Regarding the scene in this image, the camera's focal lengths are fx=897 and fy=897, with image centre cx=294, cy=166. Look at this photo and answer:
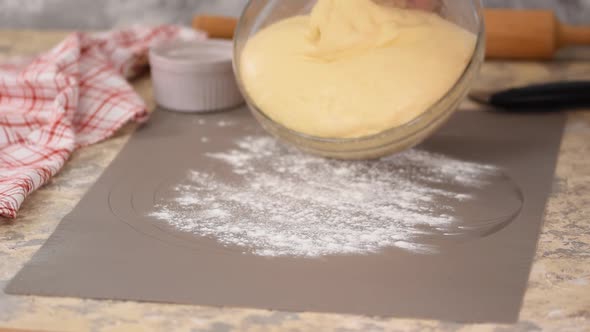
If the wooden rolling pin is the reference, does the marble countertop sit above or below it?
below

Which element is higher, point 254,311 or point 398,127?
point 398,127

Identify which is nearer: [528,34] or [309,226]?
[309,226]

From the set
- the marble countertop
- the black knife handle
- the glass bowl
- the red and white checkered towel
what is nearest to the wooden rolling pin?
the black knife handle

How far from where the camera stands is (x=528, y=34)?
4.86 feet

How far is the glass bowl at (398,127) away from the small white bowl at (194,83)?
0.65ft

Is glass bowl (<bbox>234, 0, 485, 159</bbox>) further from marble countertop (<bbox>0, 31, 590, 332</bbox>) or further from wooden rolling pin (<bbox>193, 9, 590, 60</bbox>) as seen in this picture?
wooden rolling pin (<bbox>193, 9, 590, 60</bbox>)

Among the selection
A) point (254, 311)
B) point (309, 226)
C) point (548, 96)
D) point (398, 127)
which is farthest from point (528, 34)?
point (254, 311)

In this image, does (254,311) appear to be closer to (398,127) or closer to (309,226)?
(309,226)

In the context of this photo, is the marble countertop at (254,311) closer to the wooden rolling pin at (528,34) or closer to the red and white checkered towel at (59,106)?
the red and white checkered towel at (59,106)

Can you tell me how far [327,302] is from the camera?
85 centimetres

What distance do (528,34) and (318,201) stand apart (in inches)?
24.2

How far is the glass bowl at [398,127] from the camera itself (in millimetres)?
1040

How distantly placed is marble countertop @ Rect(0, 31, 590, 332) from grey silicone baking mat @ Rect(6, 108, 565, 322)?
0.01m

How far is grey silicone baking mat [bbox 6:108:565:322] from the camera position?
0.86 metres
